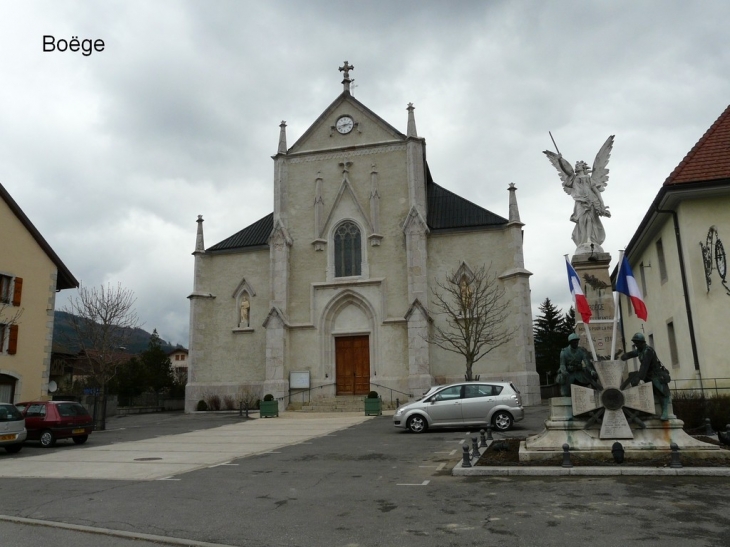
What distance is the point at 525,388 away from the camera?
1119 inches

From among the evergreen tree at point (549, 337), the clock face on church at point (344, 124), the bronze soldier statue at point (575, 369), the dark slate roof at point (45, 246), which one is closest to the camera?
the bronze soldier statue at point (575, 369)

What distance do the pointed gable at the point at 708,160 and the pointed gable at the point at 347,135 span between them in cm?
1720

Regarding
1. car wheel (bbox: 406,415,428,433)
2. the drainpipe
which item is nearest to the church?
car wheel (bbox: 406,415,428,433)

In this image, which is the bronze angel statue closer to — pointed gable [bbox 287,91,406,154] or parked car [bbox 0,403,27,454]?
parked car [bbox 0,403,27,454]

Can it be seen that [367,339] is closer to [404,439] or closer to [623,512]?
[404,439]

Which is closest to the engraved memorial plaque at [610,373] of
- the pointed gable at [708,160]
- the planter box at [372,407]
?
the pointed gable at [708,160]

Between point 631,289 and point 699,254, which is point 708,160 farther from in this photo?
point 631,289

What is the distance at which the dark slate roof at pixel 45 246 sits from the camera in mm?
23484

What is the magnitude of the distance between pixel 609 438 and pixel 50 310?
22.6m

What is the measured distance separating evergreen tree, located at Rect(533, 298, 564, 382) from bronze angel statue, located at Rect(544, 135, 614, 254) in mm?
42565

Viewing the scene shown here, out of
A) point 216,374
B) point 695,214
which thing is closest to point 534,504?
point 695,214

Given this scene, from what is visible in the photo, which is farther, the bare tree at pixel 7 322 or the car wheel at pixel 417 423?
the bare tree at pixel 7 322

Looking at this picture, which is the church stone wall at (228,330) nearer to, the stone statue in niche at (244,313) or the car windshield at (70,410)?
the stone statue in niche at (244,313)

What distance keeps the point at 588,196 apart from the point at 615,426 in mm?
6118
